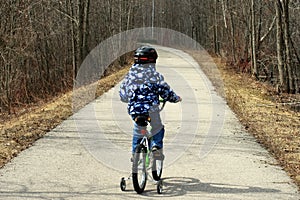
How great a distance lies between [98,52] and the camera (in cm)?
3025

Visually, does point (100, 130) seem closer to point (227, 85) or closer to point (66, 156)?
point (66, 156)

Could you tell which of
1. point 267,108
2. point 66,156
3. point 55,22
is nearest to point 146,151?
point 66,156

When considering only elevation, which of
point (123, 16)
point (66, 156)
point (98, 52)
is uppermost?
point (123, 16)

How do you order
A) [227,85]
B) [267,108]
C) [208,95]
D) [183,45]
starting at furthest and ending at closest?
[183,45] < [227,85] < [208,95] < [267,108]

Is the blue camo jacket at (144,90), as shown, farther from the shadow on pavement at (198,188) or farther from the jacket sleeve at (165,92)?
the shadow on pavement at (198,188)

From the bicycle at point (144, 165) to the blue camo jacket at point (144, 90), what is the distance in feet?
0.39

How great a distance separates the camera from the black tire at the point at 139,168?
6086 millimetres

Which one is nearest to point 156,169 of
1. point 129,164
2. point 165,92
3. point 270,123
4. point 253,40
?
point 165,92

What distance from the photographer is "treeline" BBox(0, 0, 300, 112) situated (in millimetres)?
19859

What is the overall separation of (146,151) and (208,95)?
36.8 feet

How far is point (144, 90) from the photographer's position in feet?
20.2

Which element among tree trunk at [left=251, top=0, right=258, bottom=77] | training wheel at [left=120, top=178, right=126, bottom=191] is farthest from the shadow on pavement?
tree trunk at [left=251, top=0, right=258, bottom=77]

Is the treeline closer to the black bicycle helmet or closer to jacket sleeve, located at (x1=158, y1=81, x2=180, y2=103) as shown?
the black bicycle helmet

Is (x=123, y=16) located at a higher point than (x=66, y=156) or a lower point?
higher
